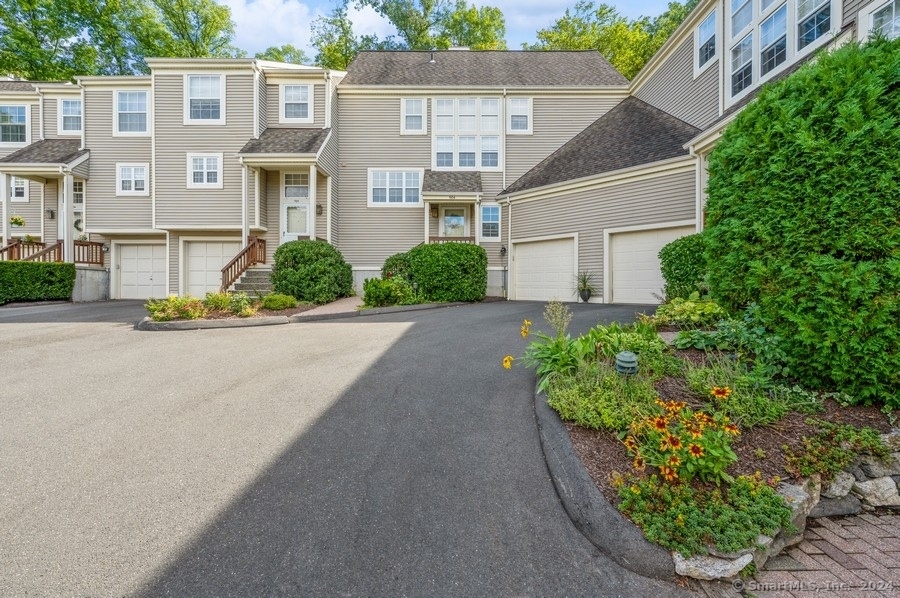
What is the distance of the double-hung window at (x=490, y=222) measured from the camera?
45.1 ft

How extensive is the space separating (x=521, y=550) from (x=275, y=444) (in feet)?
6.66

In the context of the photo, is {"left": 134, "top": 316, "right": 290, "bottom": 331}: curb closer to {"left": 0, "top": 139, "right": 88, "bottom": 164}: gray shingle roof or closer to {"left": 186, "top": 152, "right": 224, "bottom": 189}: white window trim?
{"left": 186, "top": 152, "right": 224, "bottom": 189}: white window trim

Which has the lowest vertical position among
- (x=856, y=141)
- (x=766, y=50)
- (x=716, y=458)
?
(x=716, y=458)

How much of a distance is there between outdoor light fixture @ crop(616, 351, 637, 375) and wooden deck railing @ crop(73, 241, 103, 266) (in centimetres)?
1714

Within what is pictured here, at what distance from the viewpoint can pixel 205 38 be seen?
21609 millimetres

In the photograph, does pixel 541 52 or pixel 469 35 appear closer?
pixel 541 52

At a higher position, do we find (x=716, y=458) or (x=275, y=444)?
(x=716, y=458)

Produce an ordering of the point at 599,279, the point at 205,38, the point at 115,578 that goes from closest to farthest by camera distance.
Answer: the point at 115,578 < the point at 599,279 < the point at 205,38

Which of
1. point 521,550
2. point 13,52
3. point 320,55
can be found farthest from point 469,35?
point 521,550

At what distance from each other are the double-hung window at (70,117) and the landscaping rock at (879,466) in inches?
862

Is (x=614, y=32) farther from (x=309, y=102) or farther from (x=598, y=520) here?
(x=598, y=520)

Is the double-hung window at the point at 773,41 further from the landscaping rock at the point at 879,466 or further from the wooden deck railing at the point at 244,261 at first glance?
the wooden deck railing at the point at 244,261

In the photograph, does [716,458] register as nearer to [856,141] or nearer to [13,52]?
[856,141]

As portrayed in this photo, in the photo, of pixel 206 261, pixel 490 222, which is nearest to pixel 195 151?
Result: pixel 206 261
